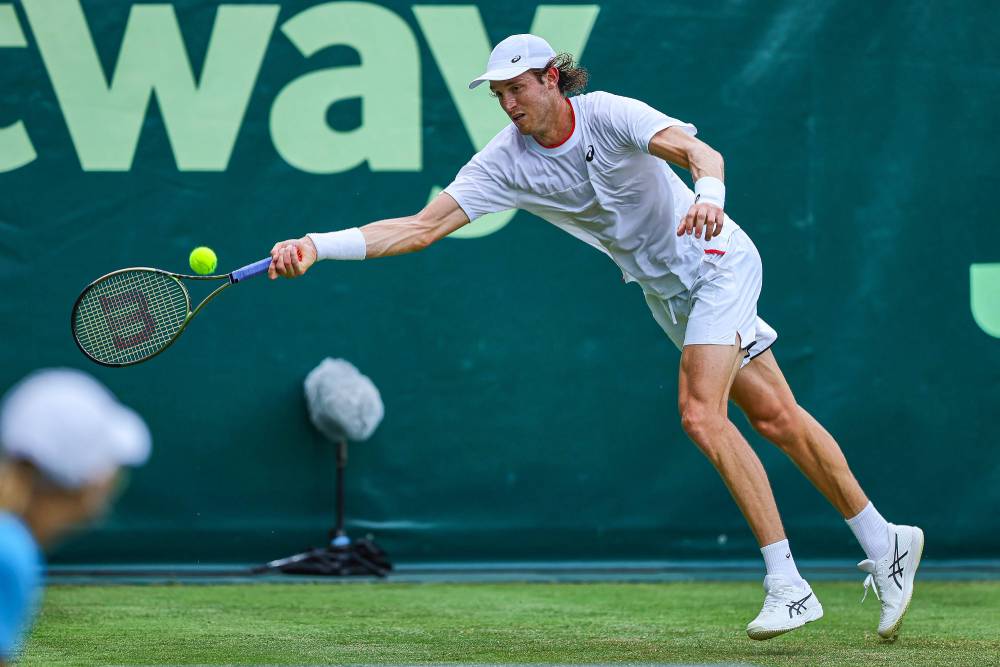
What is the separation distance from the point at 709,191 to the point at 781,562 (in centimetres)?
104

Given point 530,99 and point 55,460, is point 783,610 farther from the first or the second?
point 55,460

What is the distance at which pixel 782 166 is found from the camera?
630 cm

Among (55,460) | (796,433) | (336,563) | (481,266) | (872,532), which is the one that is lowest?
(336,563)

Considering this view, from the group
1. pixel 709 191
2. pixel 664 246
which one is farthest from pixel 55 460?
pixel 664 246

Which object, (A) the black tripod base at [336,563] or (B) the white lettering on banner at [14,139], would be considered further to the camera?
(B) the white lettering on banner at [14,139]

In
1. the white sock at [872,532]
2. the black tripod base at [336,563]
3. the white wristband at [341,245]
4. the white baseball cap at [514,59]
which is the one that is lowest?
the black tripod base at [336,563]

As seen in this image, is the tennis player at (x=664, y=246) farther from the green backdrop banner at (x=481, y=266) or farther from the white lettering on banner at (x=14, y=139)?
the white lettering on banner at (x=14, y=139)

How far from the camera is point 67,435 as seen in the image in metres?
1.54

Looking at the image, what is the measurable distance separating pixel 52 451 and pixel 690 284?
9.74ft

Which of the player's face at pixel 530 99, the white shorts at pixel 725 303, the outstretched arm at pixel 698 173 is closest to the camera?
the outstretched arm at pixel 698 173

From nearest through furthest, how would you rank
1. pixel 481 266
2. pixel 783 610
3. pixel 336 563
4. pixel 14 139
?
pixel 783 610, pixel 336 563, pixel 14 139, pixel 481 266

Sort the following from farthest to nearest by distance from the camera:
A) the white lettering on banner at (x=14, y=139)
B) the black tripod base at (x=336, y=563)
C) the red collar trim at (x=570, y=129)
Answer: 1. the white lettering on banner at (x=14, y=139)
2. the black tripod base at (x=336, y=563)
3. the red collar trim at (x=570, y=129)

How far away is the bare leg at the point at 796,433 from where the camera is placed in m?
4.30

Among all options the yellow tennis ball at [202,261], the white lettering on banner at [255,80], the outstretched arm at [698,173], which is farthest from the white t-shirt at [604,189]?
the white lettering on banner at [255,80]
